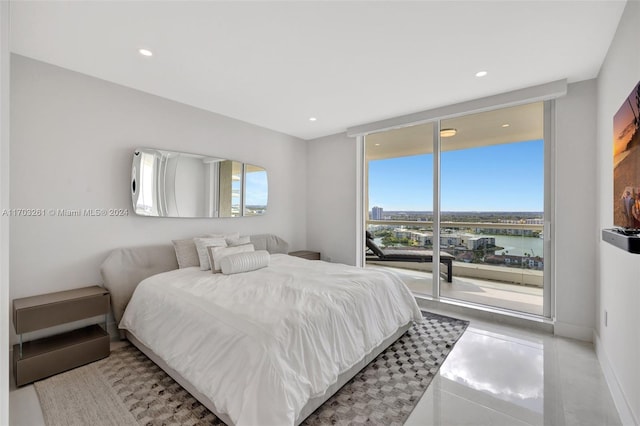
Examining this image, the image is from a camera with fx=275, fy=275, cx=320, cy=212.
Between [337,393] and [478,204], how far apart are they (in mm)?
2989

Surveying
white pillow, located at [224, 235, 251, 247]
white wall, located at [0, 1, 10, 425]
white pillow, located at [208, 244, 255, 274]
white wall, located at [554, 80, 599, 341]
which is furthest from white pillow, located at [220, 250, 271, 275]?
white wall, located at [554, 80, 599, 341]

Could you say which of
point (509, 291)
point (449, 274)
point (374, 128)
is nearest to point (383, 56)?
point (374, 128)

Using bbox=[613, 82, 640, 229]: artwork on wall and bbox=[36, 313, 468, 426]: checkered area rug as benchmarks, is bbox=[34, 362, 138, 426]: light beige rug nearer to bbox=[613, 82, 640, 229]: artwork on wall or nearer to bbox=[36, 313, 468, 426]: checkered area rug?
bbox=[36, 313, 468, 426]: checkered area rug

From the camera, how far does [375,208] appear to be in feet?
15.4

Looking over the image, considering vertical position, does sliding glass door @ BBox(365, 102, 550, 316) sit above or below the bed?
above

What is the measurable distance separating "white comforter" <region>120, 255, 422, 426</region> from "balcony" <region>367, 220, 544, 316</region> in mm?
1393

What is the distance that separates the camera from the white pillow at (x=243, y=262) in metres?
2.80

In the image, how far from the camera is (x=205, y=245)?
3119 millimetres

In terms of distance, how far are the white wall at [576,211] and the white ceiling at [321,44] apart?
34 centimetres

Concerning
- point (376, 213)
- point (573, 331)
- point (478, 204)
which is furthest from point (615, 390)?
point (376, 213)

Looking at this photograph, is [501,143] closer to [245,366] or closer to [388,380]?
[388,380]

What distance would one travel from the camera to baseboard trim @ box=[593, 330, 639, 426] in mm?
1654

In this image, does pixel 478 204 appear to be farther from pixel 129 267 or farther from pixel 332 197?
pixel 129 267

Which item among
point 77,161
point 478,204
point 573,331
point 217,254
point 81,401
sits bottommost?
point 81,401
